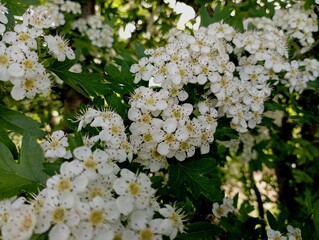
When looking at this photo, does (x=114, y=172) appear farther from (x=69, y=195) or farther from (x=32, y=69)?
(x=32, y=69)

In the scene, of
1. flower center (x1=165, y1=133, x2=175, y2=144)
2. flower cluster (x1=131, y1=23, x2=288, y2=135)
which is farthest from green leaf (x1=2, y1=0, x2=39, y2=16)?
flower center (x1=165, y1=133, x2=175, y2=144)

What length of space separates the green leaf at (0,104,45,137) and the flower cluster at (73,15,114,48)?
1.64m

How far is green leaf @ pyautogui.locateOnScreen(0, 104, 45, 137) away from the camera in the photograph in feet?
5.52

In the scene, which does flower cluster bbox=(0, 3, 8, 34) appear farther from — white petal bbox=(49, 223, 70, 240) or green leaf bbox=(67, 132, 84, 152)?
white petal bbox=(49, 223, 70, 240)

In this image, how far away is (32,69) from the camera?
1.62 m

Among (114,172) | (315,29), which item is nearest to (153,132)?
(114,172)

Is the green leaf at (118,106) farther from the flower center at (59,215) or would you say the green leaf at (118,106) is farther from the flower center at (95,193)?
the flower center at (59,215)

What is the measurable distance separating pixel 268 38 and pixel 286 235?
3.12ft

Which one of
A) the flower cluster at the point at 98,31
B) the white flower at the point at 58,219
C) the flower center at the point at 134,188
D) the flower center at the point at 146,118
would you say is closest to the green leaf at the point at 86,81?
the flower center at the point at 146,118

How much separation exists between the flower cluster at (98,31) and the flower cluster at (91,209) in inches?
80.3

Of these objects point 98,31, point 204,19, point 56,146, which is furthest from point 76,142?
point 98,31

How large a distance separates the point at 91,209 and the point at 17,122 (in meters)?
0.68

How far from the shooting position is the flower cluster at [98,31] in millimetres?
3262

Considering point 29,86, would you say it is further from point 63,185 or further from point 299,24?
point 299,24
